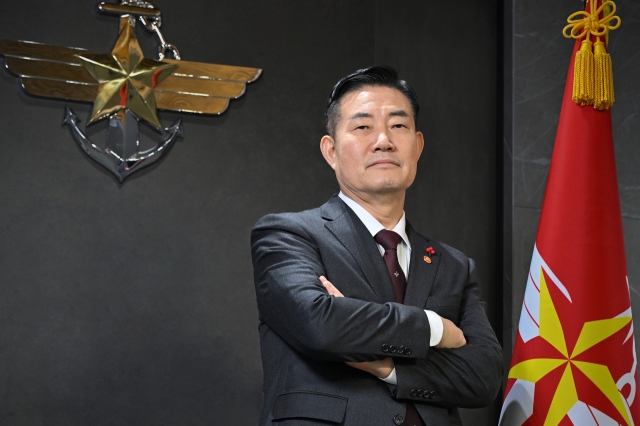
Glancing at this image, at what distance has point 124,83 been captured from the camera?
263cm

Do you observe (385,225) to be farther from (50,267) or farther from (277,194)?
(50,267)

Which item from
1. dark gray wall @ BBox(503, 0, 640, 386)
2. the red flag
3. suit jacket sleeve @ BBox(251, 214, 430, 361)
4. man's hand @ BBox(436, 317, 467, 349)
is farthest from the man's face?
dark gray wall @ BBox(503, 0, 640, 386)

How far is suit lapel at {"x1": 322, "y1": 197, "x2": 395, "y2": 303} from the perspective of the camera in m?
1.73

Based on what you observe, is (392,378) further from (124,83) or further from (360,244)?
(124,83)

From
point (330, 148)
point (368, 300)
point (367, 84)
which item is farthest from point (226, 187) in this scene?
point (368, 300)

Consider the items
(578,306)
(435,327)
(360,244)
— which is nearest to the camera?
(435,327)

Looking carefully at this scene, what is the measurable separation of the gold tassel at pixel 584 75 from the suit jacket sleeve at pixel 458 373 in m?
0.96

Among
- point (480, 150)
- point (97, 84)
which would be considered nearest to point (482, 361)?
point (480, 150)

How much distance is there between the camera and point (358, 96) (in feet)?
6.43

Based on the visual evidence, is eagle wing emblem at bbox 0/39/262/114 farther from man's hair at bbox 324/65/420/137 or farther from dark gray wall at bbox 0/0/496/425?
man's hair at bbox 324/65/420/137

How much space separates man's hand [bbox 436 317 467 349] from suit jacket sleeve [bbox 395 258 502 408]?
1 cm

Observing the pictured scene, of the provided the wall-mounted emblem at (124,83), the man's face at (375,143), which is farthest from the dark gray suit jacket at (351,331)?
the wall-mounted emblem at (124,83)

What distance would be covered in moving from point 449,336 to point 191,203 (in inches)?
53.1

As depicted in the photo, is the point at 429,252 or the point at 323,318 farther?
the point at 429,252
